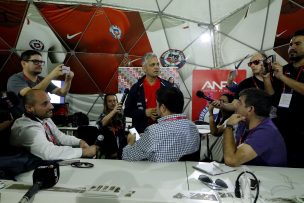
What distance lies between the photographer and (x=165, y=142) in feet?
7.03

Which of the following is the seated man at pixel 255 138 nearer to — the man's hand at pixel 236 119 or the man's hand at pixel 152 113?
the man's hand at pixel 236 119

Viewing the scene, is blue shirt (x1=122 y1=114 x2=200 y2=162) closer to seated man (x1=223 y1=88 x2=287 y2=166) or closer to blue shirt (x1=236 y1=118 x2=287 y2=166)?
seated man (x1=223 y1=88 x2=287 y2=166)

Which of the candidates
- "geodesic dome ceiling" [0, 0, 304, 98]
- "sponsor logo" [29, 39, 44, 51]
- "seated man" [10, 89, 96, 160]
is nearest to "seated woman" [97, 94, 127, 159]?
"seated man" [10, 89, 96, 160]

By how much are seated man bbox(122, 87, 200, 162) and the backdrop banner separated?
178 inches

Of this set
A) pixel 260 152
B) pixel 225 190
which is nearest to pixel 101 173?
pixel 225 190

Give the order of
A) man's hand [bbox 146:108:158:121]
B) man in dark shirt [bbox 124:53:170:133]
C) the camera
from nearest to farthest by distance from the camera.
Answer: the camera < man's hand [bbox 146:108:158:121] < man in dark shirt [bbox 124:53:170:133]

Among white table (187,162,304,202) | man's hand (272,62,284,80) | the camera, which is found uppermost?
the camera

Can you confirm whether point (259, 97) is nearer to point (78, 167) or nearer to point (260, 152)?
point (260, 152)

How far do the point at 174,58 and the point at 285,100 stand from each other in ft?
14.6

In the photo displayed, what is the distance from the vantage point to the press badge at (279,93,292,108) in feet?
9.00

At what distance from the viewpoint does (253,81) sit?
3156 millimetres

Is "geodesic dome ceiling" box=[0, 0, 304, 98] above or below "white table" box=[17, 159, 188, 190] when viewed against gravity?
above

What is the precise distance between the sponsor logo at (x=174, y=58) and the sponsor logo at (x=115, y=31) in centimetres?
128

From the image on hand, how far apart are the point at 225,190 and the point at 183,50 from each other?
5.76m
